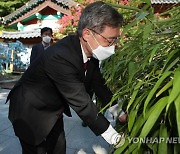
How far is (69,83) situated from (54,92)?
308mm

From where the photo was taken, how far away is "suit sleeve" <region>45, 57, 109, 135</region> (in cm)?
133

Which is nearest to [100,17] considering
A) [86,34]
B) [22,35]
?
[86,34]

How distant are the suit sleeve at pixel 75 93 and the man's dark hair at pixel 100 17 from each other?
264 millimetres

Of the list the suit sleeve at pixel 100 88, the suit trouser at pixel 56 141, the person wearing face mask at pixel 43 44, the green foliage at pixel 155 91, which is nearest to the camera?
the green foliage at pixel 155 91

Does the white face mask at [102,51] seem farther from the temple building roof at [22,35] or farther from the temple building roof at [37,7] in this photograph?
the temple building roof at [22,35]

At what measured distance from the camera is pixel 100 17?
4.36 feet

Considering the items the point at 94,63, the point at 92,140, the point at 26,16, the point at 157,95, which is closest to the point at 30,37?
the point at 26,16

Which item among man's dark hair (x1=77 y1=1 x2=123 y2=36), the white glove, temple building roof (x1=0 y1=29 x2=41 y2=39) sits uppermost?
man's dark hair (x1=77 y1=1 x2=123 y2=36)

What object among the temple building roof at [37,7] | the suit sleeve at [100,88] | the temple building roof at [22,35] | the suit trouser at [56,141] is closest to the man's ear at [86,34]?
the suit sleeve at [100,88]

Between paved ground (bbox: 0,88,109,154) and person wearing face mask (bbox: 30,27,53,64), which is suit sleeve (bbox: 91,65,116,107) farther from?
person wearing face mask (bbox: 30,27,53,64)

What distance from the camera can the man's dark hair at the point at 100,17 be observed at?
4.36 feet

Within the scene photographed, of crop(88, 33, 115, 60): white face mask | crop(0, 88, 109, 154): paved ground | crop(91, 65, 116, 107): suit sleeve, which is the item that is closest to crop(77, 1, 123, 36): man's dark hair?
crop(88, 33, 115, 60): white face mask

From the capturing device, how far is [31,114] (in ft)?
5.41

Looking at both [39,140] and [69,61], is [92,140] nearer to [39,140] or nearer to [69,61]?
[39,140]
